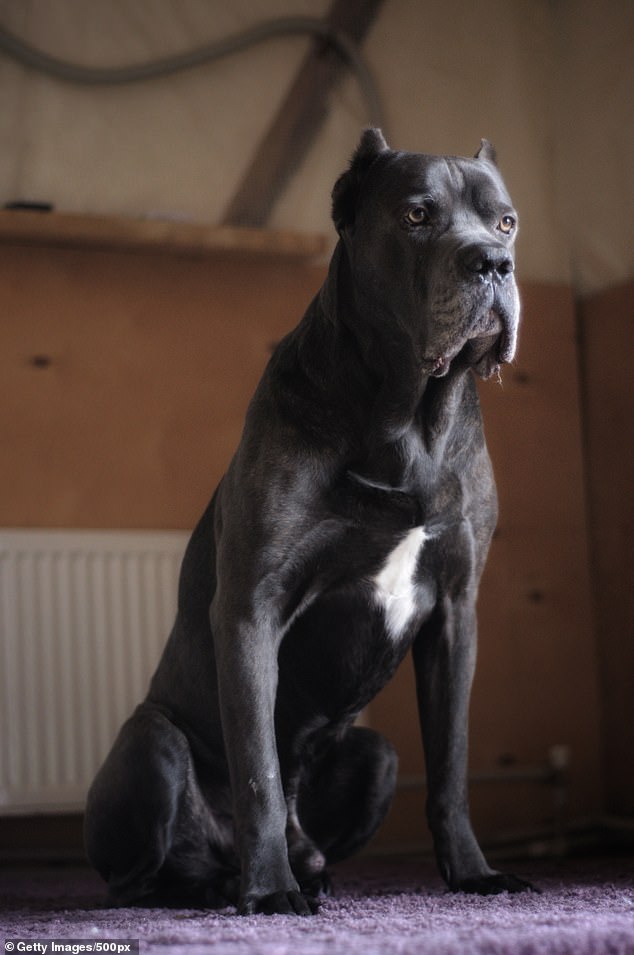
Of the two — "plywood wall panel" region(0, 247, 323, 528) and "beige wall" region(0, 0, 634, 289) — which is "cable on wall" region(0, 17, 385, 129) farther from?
"plywood wall panel" region(0, 247, 323, 528)

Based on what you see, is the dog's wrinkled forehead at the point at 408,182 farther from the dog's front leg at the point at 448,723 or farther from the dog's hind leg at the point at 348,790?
the dog's hind leg at the point at 348,790

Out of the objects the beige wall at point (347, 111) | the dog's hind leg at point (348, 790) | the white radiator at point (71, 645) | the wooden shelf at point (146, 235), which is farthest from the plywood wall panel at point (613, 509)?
the dog's hind leg at point (348, 790)

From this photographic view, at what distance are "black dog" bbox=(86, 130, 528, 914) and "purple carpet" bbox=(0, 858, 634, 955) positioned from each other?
3.4 inches

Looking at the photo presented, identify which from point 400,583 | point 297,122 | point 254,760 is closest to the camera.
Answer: point 254,760

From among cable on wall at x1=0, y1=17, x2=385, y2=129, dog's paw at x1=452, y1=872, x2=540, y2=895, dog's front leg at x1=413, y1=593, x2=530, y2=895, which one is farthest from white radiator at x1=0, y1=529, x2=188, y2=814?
dog's paw at x1=452, y1=872, x2=540, y2=895

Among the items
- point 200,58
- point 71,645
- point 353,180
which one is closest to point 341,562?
point 353,180

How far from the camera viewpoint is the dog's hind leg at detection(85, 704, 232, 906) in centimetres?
171

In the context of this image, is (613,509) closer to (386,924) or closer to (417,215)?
(417,215)

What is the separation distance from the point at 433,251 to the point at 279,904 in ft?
2.86

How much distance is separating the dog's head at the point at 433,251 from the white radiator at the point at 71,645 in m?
1.57

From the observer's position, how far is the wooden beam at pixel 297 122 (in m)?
3.37

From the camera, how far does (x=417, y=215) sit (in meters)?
1.60

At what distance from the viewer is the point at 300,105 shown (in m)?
3.46

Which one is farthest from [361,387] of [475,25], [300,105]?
[475,25]
